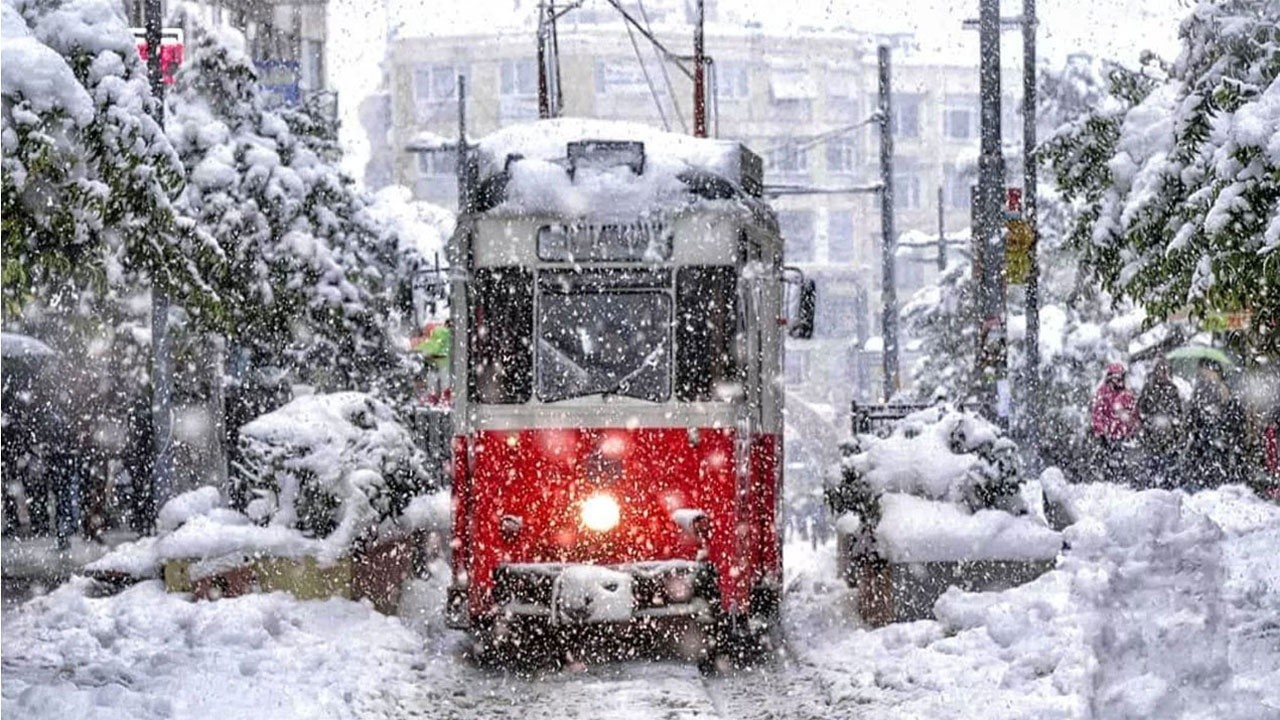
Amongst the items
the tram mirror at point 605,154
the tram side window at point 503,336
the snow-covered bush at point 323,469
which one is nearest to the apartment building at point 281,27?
the snow-covered bush at point 323,469

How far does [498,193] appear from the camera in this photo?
12719 mm

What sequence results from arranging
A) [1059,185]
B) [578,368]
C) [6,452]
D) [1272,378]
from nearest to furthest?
[578,368], [1059,185], [6,452], [1272,378]

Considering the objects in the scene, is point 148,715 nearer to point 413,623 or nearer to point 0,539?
point 413,623

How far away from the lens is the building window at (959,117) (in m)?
75.2

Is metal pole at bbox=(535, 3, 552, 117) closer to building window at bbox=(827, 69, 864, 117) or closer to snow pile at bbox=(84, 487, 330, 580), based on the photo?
snow pile at bbox=(84, 487, 330, 580)

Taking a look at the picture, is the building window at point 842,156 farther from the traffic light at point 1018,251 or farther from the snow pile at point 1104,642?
the snow pile at point 1104,642

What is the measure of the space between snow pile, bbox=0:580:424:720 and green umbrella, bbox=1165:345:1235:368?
17.9 m

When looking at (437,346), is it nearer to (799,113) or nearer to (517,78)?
(517,78)

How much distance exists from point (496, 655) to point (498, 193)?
116 inches

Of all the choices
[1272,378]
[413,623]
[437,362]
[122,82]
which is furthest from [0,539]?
[1272,378]

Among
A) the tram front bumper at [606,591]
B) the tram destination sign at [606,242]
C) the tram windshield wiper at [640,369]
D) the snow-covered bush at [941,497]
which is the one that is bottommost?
the tram front bumper at [606,591]

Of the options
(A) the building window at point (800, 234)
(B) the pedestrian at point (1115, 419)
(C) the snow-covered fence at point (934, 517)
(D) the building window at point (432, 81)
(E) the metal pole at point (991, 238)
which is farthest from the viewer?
(A) the building window at point (800, 234)

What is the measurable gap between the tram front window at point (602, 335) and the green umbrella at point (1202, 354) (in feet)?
57.5

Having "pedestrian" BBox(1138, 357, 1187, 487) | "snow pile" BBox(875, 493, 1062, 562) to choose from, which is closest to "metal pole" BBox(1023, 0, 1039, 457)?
"pedestrian" BBox(1138, 357, 1187, 487)
